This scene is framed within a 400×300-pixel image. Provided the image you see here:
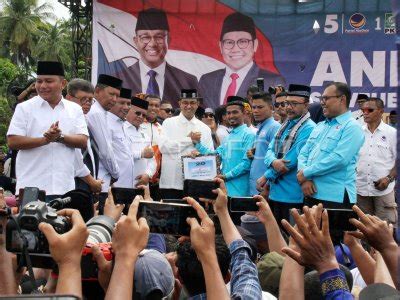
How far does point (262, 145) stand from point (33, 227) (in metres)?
5.27

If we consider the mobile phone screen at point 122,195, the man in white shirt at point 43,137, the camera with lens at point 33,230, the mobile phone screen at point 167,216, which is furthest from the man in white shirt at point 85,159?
the camera with lens at point 33,230

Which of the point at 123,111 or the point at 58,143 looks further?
the point at 123,111

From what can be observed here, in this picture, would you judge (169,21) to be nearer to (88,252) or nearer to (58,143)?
(58,143)

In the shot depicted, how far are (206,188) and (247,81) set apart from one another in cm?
1231

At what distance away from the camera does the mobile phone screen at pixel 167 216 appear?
257 centimetres

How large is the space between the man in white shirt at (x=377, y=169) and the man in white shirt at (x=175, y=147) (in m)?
1.71

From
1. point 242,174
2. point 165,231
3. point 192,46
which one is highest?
point 192,46

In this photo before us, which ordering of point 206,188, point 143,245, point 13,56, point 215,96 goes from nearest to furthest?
point 143,245 < point 206,188 < point 215,96 < point 13,56

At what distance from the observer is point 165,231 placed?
2.62m

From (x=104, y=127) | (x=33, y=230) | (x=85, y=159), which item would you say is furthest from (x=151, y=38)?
(x=33, y=230)

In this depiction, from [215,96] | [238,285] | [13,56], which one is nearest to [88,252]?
[238,285]

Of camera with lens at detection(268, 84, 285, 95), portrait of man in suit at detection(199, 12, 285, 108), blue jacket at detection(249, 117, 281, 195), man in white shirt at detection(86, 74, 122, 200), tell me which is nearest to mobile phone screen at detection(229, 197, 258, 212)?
man in white shirt at detection(86, 74, 122, 200)

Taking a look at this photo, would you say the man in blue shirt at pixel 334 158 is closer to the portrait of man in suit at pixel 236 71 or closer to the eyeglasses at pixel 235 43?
the portrait of man in suit at pixel 236 71

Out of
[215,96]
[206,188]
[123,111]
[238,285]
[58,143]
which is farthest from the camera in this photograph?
[215,96]
